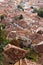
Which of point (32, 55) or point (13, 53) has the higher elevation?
point (13, 53)

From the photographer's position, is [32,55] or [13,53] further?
[32,55]

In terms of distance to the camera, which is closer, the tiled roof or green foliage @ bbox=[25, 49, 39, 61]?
the tiled roof

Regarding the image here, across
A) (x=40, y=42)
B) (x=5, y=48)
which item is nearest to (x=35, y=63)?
(x=5, y=48)

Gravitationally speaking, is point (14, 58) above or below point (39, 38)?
above

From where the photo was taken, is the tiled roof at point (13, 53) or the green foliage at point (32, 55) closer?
the tiled roof at point (13, 53)

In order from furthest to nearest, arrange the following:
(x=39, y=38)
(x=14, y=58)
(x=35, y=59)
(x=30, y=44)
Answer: (x=39, y=38), (x=30, y=44), (x=35, y=59), (x=14, y=58)

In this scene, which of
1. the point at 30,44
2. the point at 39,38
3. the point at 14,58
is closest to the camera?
the point at 14,58

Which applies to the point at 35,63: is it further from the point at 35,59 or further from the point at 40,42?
the point at 40,42

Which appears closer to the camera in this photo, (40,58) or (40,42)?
(40,58)

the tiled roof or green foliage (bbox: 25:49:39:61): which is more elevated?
the tiled roof

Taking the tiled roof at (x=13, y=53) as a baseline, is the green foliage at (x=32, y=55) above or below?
below
